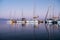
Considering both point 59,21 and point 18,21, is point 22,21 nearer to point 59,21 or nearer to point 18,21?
point 18,21

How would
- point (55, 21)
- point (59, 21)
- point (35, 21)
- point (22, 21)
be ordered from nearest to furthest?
point (59, 21) → point (55, 21) → point (35, 21) → point (22, 21)

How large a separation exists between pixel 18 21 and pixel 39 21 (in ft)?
18.9

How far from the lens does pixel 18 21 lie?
38719 millimetres

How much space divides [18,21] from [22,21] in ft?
3.96

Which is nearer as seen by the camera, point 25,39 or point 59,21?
point 25,39

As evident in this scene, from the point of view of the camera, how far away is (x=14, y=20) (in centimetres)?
3706

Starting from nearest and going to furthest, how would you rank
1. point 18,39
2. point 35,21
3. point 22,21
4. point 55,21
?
point 18,39
point 55,21
point 35,21
point 22,21

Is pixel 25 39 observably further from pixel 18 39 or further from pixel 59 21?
pixel 59 21

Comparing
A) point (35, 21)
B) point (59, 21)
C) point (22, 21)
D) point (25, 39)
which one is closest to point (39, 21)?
point (35, 21)

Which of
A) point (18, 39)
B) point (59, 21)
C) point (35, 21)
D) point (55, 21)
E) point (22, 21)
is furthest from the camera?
point (22, 21)

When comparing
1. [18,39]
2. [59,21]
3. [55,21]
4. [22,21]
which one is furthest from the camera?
[22,21]

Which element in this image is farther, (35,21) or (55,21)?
(35,21)

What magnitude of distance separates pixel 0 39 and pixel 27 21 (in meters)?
31.6

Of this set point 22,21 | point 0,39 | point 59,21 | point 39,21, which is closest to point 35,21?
point 39,21
